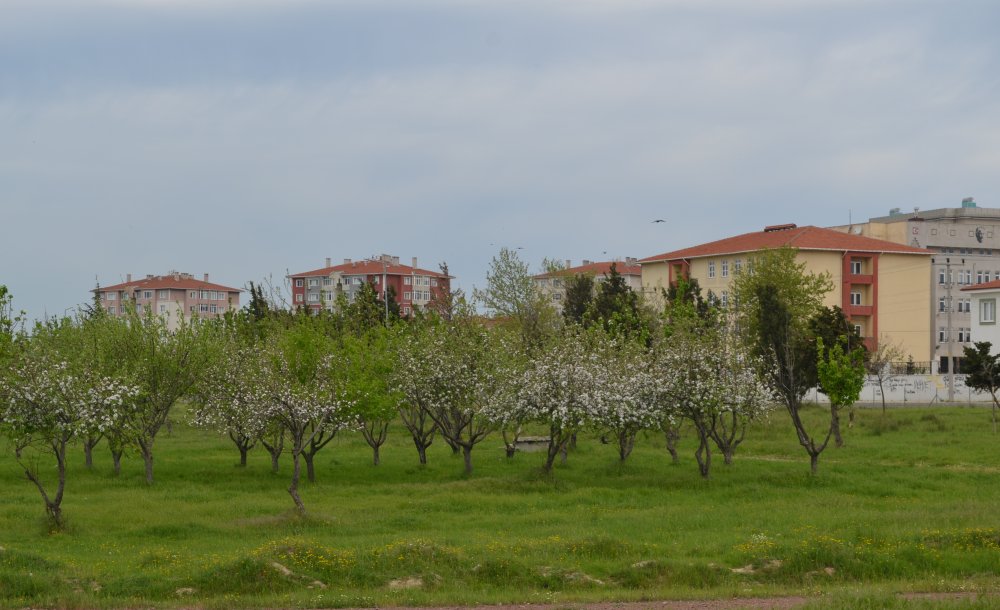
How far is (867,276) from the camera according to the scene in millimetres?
106500

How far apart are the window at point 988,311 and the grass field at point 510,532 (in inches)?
1465

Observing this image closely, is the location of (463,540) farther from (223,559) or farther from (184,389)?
(184,389)

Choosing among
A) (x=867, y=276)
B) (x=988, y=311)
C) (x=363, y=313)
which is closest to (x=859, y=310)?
(x=867, y=276)

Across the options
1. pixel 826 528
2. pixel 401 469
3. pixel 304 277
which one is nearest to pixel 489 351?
pixel 401 469

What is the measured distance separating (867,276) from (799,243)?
7608 millimetres

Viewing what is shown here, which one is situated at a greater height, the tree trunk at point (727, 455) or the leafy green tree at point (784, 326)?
the leafy green tree at point (784, 326)

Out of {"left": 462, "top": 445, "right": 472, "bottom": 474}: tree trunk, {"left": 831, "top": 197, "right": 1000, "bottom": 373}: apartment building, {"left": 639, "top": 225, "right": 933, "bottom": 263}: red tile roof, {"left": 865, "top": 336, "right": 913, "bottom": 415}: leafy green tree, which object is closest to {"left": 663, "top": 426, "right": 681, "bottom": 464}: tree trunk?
{"left": 462, "top": 445, "right": 472, "bottom": 474}: tree trunk

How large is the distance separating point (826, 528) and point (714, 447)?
78.9ft

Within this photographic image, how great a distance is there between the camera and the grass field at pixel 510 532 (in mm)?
20719

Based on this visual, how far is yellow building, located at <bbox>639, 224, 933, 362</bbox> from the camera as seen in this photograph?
4139 inches

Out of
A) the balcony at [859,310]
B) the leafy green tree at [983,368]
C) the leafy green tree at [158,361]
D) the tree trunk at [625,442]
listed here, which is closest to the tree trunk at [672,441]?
the tree trunk at [625,442]

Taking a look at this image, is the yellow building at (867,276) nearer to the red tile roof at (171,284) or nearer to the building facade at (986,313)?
the building facade at (986,313)

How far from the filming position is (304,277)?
17800cm

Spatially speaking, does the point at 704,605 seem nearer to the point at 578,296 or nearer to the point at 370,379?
the point at 370,379
